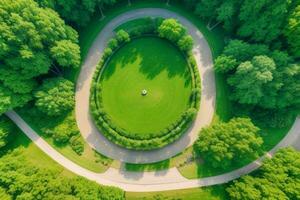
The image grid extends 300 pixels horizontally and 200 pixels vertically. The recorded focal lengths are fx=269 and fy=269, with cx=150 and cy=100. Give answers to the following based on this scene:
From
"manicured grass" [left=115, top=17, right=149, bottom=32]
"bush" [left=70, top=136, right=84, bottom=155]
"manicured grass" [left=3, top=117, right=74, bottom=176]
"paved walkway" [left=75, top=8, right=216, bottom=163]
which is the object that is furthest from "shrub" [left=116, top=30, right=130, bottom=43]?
"manicured grass" [left=3, top=117, right=74, bottom=176]

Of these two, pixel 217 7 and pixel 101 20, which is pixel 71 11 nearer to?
pixel 101 20

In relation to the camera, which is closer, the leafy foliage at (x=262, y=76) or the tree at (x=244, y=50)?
the leafy foliage at (x=262, y=76)

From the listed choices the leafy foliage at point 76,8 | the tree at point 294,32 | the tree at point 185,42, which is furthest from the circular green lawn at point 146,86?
the tree at point 294,32

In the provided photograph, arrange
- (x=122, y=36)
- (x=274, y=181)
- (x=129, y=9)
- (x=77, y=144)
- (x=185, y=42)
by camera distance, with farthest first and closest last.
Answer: (x=129, y=9) → (x=122, y=36) → (x=185, y=42) → (x=77, y=144) → (x=274, y=181)

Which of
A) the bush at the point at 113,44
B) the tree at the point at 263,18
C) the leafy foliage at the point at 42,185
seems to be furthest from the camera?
the bush at the point at 113,44

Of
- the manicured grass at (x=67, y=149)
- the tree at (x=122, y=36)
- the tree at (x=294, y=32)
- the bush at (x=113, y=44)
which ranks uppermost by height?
the tree at (x=294, y=32)

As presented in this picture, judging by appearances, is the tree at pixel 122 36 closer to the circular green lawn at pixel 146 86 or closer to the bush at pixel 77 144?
the circular green lawn at pixel 146 86

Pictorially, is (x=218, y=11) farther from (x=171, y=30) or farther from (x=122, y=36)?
(x=122, y=36)

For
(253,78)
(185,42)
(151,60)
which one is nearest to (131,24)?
(151,60)
